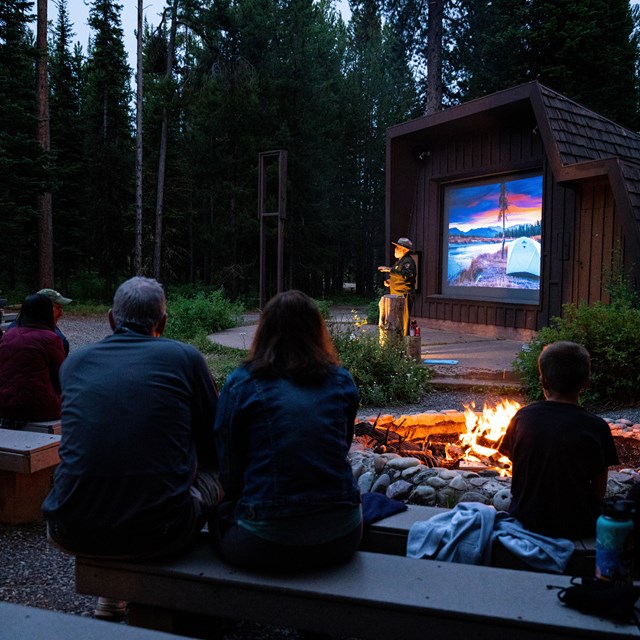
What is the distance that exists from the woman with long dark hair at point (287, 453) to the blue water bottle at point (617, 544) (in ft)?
2.83

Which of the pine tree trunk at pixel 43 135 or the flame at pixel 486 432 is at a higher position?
the pine tree trunk at pixel 43 135

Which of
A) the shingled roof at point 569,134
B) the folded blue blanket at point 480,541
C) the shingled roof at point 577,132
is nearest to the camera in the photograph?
the folded blue blanket at point 480,541

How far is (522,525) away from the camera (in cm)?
286

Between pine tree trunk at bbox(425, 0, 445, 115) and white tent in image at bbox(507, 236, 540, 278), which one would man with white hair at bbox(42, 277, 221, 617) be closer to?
white tent in image at bbox(507, 236, 540, 278)

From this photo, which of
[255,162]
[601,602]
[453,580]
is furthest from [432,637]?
[255,162]

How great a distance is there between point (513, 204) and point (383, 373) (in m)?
5.91

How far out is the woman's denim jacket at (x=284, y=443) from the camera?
8.02ft

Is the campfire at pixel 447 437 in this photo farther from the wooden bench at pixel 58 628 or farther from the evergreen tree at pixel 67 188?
the evergreen tree at pixel 67 188

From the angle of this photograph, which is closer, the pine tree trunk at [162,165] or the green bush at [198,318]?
the green bush at [198,318]

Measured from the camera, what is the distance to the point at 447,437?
6.09 meters

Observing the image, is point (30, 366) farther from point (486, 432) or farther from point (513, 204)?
point (513, 204)

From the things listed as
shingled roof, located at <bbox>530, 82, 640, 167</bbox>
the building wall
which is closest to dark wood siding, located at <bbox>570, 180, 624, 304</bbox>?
the building wall

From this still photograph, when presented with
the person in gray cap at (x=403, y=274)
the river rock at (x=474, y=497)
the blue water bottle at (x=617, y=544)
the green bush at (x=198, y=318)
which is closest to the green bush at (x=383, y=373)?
Answer: the person in gray cap at (x=403, y=274)

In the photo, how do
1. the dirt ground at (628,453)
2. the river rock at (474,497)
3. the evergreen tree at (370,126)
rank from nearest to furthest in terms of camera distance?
the river rock at (474,497) < the dirt ground at (628,453) < the evergreen tree at (370,126)
